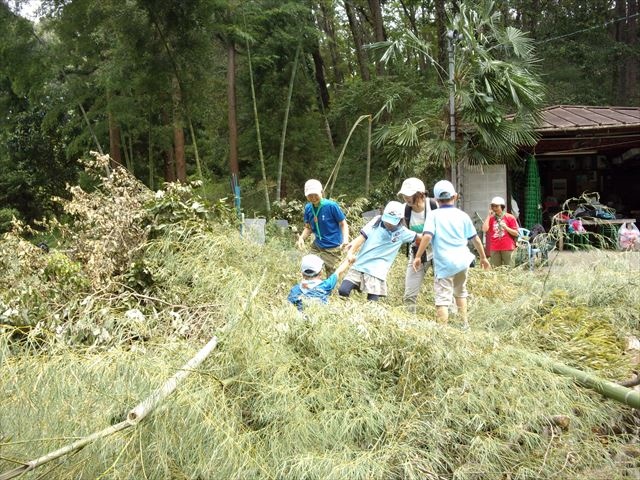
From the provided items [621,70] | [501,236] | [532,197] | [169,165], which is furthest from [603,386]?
[621,70]

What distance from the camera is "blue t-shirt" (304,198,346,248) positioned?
20.2ft

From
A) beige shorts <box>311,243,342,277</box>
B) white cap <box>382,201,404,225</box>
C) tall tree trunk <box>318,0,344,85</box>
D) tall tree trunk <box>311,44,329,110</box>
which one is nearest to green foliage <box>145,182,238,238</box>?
beige shorts <box>311,243,342,277</box>

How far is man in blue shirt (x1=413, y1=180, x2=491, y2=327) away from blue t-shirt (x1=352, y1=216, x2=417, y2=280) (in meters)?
0.21

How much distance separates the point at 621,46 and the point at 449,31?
1210 cm

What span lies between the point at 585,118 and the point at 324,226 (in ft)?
25.9

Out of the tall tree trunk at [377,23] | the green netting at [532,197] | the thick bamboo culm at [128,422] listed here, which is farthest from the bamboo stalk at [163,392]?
the tall tree trunk at [377,23]

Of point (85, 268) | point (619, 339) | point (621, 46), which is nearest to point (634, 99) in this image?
point (621, 46)

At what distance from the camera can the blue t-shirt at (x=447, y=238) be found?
5.22 metres

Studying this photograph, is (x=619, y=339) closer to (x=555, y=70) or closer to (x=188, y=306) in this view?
(x=188, y=306)

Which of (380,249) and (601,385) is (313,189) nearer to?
(380,249)

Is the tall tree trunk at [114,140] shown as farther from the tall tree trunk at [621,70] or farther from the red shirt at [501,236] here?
the tall tree trunk at [621,70]

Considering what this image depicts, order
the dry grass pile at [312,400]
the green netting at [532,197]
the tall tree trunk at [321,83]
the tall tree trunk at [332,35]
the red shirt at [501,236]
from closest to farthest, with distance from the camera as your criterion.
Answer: the dry grass pile at [312,400] < the red shirt at [501,236] < the green netting at [532,197] < the tall tree trunk at [321,83] < the tall tree trunk at [332,35]

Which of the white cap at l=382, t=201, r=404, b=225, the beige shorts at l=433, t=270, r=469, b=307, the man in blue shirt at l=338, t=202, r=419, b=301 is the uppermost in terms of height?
the white cap at l=382, t=201, r=404, b=225

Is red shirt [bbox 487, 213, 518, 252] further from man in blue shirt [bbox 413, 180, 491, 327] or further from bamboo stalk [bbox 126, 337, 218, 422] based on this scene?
bamboo stalk [bbox 126, 337, 218, 422]
